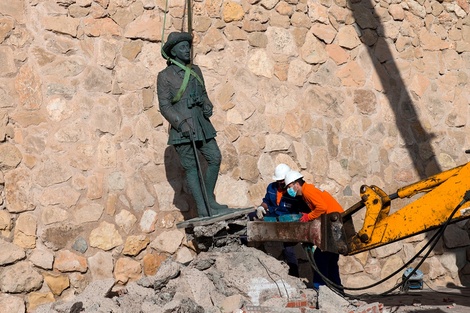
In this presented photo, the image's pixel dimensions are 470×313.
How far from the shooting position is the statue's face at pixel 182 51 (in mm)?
7875

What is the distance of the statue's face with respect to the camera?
310 inches

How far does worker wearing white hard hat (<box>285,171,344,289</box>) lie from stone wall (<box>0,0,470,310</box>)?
0.93m

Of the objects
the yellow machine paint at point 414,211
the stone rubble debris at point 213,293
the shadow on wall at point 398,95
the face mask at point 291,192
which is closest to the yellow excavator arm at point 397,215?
the yellow machine paint at point 414,211

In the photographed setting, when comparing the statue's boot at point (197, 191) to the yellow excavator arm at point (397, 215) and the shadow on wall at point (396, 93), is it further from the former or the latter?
the shadow on wall at point (396, 93)

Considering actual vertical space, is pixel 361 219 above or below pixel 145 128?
below

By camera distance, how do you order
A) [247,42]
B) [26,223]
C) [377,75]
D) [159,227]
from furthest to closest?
[377,75] → [247,42] → [159,227] → [26,223]

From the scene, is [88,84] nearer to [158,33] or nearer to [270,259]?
[158,33]

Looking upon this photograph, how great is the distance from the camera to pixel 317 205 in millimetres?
7898

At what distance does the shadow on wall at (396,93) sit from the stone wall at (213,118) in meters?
0.02

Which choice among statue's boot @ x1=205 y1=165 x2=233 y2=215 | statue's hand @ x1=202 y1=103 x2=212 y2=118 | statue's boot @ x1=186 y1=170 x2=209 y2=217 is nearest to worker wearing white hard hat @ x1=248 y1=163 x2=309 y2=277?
statue's boot @ x1=205 y1=165 x2=233 y2=215

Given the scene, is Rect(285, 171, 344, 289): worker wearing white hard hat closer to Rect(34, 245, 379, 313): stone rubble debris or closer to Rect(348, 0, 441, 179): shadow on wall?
Rect(34, 245, 379, 313): stone rubble debris

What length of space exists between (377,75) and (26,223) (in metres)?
4.27

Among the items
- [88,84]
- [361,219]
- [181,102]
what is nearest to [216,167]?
[181,102]

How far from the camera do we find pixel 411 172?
10.1 meters
